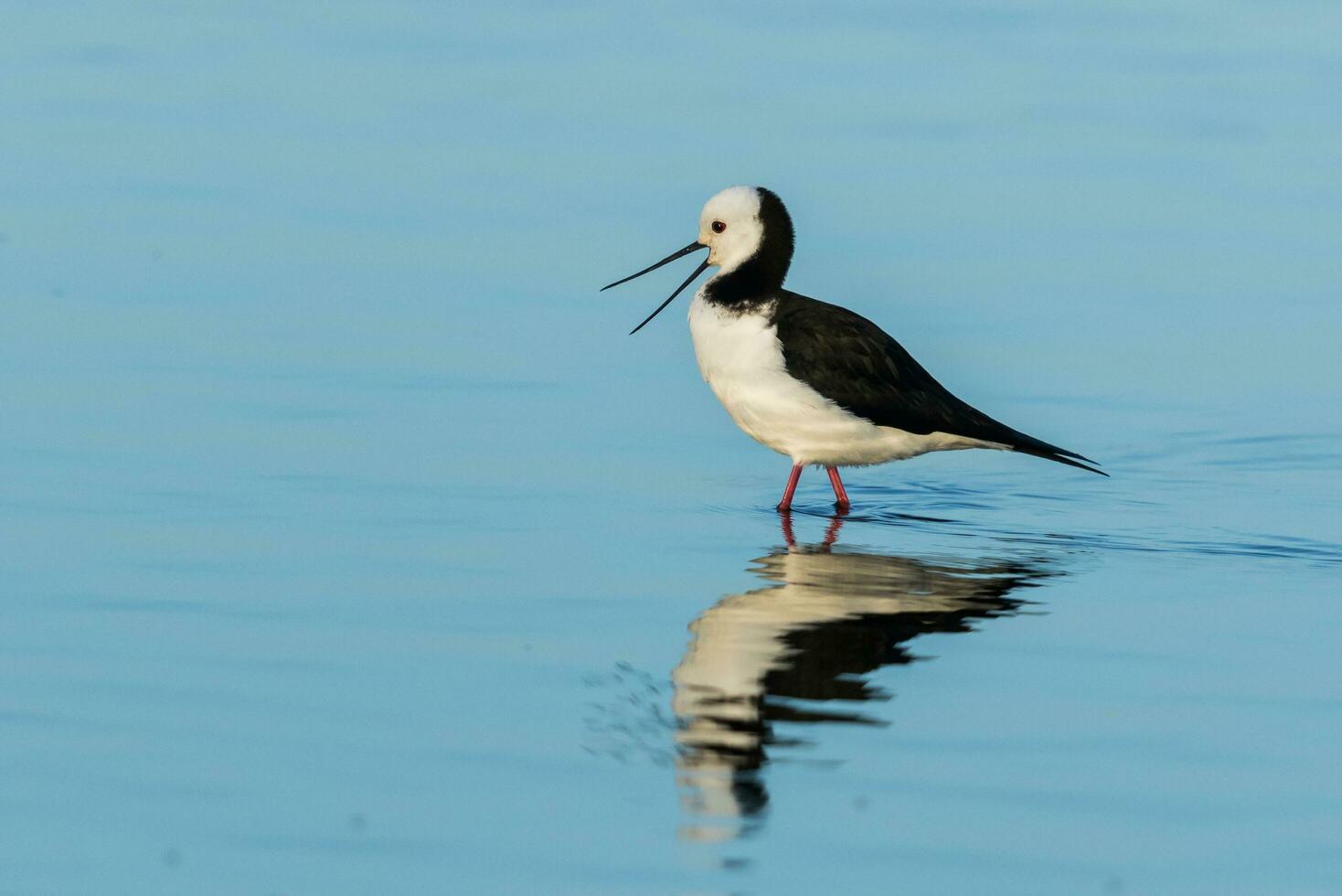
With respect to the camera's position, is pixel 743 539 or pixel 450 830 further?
pixel 743 539

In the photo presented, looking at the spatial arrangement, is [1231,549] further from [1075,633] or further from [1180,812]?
[1180,812]

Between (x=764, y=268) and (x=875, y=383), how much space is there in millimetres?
907

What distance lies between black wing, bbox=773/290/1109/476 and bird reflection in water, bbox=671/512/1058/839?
29.8 inches

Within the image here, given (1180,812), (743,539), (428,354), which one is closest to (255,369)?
(428,354)

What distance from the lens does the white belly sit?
33.7 feet

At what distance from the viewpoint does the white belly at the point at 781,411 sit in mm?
10273

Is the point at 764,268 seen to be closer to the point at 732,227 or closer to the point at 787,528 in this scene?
the point at 732,227

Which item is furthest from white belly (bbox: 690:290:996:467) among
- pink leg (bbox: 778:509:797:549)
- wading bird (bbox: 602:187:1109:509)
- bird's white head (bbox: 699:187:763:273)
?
bird's white head (bbox: 699:187:763:273)

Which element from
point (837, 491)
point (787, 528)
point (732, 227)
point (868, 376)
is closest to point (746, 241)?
point (732, 227)

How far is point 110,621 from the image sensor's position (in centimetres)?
773

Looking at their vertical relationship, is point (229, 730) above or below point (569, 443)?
below

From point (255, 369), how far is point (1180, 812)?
671 cm

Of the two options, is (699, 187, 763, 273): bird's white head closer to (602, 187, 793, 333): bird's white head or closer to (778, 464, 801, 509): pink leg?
(602, 187, 793, 333): bird's white head

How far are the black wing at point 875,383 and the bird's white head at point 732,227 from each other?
546mm
